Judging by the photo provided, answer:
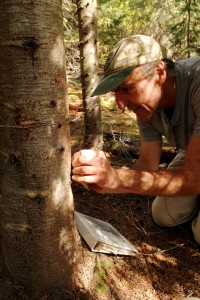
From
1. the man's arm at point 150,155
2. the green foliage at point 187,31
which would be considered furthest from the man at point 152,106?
the green foliage at point 187,31

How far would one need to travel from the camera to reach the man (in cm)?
194

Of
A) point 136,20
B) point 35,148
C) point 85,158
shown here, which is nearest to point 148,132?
point 85,158

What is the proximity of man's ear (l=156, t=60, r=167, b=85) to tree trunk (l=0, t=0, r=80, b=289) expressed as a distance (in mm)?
876

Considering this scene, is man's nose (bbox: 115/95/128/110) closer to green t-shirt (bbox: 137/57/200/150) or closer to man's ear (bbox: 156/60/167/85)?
man's ear (bbox: 156/60/167/85)

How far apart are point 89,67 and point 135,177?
2.48 meters

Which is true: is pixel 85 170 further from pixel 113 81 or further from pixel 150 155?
pixel 150 155

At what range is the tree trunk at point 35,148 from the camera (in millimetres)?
1613

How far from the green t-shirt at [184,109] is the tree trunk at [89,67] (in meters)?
1.57

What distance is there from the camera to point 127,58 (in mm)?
2287

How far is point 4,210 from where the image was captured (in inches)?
77.2

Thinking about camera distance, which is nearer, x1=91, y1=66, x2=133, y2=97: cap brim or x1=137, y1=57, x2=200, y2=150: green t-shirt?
x1=91, y1=66, x2=133, y2=97: cap brim

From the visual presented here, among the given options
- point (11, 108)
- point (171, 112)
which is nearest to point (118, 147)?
point (171, 112)

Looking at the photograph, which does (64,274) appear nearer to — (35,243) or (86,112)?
(35,243)

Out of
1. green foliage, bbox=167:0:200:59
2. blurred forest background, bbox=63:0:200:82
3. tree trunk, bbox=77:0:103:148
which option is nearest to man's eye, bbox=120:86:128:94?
tree trunk, bbox=77:0:103:148
